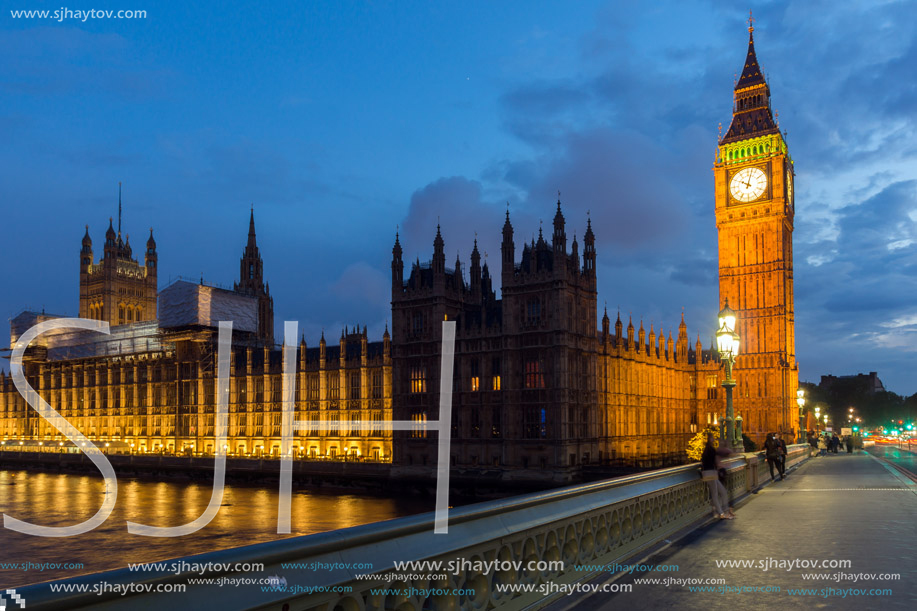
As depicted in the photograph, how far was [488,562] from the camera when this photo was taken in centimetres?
706

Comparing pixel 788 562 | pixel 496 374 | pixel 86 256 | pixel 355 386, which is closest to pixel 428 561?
pixel 788 562

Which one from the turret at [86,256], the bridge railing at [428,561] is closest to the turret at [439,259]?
the bridge railing at [428,561]

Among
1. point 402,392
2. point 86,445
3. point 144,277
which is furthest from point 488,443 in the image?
point 144,277

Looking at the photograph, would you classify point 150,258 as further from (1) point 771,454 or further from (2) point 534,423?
(1) point 771,454

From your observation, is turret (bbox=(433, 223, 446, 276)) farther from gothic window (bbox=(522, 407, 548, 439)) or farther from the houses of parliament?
gothic window (bbox=(522, 407, 548, 439))

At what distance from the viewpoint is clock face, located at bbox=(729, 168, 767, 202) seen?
100312 millimetres

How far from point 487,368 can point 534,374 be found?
4.78m

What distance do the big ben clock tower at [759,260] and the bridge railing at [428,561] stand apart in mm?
92551

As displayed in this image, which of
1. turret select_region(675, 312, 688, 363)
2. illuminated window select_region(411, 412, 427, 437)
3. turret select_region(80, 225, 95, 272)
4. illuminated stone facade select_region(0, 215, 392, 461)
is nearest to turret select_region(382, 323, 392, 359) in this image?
illuminated stone facade select_region(0, 215, 392, 461)

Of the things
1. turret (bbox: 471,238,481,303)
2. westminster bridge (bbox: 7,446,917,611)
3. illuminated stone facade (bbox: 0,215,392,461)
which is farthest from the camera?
illuminated stone facade (bbox: 0,215,392,461)

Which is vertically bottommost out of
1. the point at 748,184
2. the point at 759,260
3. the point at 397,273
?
the point at 397,273

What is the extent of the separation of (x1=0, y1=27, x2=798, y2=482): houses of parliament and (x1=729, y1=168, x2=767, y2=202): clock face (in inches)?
7.4

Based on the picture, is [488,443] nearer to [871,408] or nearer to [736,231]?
[736,231]

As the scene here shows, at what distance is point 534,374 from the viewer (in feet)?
210
